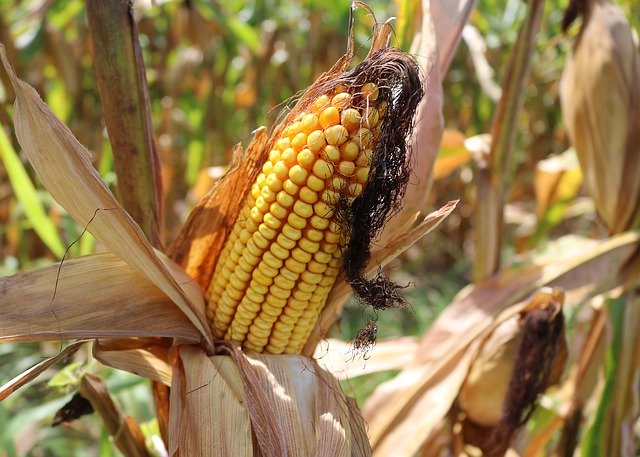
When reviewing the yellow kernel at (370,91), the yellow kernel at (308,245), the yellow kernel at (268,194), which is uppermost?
the yellow kernel at (370,91)

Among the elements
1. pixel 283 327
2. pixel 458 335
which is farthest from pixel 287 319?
pixel 458 335

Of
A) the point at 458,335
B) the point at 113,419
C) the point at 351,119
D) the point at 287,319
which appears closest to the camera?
the point at 351,119

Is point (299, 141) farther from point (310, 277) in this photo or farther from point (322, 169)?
point (310, 277)

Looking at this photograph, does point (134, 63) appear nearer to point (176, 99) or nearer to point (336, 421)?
point (336, 421)

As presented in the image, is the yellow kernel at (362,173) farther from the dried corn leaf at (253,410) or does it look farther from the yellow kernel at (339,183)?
the dried corn leaf at (253,410)

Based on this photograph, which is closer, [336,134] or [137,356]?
[336,134]

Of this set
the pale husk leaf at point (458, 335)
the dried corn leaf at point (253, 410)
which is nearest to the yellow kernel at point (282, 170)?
the dried corn leaf at point (253, 410)

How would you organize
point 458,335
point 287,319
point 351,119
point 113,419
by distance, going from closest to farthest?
point 351,119
point 287,319
point 113,419
point 458,335
